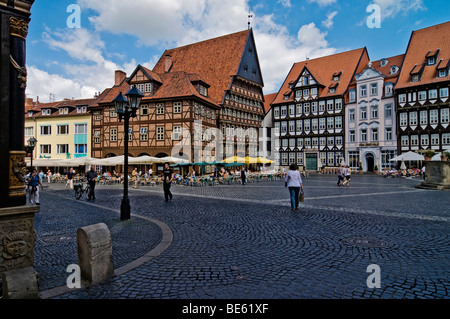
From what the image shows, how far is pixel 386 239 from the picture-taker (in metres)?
6.55

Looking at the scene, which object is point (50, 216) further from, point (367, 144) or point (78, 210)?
point (367, 144)

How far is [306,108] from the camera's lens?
165 feet

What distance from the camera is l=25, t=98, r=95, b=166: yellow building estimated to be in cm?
4194

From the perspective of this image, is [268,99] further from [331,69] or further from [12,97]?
[12,97]

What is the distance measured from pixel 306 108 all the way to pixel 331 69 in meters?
7.77

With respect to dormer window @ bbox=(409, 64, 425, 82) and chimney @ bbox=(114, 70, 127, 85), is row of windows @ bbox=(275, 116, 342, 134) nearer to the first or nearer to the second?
dormer window @ bbox=(409, 64, 425, 82)

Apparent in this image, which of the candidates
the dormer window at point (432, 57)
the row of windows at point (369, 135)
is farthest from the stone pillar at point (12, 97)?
the dormer window at point (432, 57)

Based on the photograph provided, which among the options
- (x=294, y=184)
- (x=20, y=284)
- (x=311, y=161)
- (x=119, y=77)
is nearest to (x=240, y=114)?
(x=311, y=161)

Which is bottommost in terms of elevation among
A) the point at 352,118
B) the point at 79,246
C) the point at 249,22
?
the point at 79,246

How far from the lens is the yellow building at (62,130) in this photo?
41938 mm

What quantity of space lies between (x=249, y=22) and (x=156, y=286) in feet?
162

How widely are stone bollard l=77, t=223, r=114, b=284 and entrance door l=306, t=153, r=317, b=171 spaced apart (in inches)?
1876

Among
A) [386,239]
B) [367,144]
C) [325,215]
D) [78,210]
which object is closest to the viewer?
[386,239]
